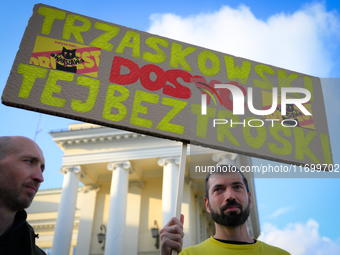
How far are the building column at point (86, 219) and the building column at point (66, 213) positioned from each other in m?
2.27

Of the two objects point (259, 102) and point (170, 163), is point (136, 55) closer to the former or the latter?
point (259, 102)

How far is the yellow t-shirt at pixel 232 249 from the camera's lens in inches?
94.9

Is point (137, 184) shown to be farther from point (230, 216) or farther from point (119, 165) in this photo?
point (230, 216)

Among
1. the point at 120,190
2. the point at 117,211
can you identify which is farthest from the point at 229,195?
the point at 120,190

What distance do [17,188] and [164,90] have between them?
4.96ft

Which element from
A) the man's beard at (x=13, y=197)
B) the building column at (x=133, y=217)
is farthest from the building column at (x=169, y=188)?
the man's beard at (x=13, y=197)

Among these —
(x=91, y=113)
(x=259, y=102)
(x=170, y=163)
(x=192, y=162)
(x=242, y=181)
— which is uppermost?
(x=170, y=163)

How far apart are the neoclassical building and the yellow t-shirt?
50.1ft

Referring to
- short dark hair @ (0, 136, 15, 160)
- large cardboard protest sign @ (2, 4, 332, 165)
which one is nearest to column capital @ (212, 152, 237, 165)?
large cardboard protest sign @ (2, 4, 332, 165)

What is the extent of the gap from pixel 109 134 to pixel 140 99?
58.8ft

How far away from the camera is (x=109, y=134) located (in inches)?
811

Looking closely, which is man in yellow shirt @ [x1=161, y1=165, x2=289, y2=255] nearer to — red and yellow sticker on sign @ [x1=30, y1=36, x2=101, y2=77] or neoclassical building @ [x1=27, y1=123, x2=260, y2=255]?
red and yellow sticker on sign @ [x1=30, y1=36, x2=101, y2=77]

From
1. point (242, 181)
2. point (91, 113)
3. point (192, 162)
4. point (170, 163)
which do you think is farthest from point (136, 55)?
point (170, 163)

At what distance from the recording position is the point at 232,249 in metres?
2.42
